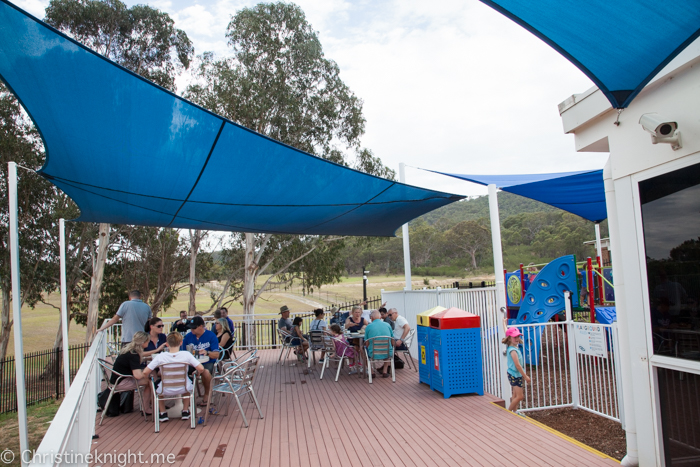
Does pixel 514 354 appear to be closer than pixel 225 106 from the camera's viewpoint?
Yes

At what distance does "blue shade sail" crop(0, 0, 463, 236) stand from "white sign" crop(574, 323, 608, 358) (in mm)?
2219

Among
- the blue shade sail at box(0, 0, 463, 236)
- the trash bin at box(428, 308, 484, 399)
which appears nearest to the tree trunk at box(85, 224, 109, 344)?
the blue shade sail at box(0, 0, 463, 236)

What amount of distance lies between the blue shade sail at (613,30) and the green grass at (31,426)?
9.03 meters

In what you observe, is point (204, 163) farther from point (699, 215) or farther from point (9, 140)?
point (9, 140)

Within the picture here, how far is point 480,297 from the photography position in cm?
548

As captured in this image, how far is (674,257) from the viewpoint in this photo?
279 centimetres

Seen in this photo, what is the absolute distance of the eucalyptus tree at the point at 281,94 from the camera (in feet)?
50.1

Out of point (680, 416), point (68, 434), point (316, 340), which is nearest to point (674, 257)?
point (680, 416)

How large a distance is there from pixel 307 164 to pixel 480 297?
2.73 meters

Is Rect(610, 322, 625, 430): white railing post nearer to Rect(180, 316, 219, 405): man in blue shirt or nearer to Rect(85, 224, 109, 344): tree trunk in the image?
Rect(180, 316, 219, 405): man in blue shirt

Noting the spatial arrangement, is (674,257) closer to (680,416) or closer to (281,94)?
(680,416)

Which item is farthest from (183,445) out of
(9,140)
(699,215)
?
(9,140)

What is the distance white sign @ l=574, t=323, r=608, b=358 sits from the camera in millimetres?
4273

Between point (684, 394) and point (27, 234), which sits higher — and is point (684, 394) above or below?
below
